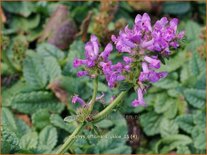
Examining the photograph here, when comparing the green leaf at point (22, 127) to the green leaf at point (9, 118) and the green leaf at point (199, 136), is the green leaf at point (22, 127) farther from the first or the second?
the green leaf at point (199, 136)

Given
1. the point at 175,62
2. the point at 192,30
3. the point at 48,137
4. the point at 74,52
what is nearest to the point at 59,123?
the point at 48,137

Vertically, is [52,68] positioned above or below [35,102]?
above

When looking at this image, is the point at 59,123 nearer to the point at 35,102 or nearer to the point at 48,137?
the point at 48,137

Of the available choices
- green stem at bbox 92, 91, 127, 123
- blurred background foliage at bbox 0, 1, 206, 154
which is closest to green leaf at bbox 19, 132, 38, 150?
blurred background foliage at bbox 0, 1, 206, 154

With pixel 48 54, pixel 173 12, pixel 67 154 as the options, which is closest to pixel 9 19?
pixel 48 54

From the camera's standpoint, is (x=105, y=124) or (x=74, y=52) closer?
(x=105, y=124)

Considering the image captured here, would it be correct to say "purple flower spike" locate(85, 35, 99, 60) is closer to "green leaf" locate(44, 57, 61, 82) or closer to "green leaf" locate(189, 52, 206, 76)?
"green leaf" locate(44, 57, 61, 82)
